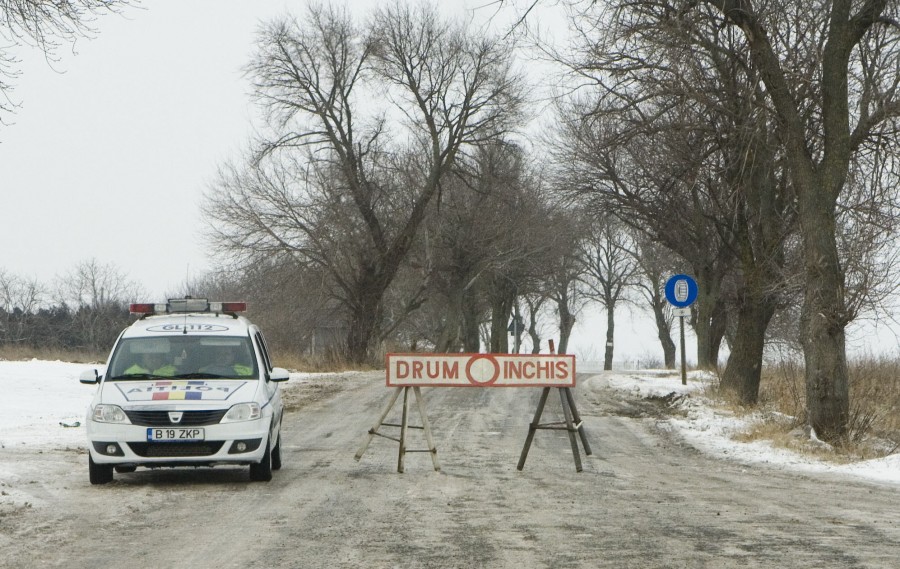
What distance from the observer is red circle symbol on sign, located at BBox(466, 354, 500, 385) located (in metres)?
14.5

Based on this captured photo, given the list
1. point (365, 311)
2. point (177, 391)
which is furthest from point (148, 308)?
point (365, 311)

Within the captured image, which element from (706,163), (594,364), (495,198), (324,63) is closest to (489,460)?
(706,163)

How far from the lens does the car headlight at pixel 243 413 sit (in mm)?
12758

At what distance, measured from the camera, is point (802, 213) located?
55.9ft

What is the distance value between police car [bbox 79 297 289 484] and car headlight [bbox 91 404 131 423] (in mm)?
11

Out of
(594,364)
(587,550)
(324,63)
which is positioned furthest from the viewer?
(594,364)

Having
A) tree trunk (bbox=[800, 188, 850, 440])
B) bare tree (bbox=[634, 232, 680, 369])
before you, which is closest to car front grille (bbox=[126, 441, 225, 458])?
tree trunk (bbox=[800, 188, 850, 440])

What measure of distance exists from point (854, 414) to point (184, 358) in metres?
9.75

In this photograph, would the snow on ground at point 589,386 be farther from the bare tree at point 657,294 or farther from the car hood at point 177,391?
the bare tree at point 657,294

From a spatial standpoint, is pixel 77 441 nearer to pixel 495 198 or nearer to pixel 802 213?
pixel 802 213

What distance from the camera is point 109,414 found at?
12695 millimetres

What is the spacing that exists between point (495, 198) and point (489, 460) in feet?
116

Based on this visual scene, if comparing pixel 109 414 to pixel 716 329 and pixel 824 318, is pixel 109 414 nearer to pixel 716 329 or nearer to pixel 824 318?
pixel 824 318

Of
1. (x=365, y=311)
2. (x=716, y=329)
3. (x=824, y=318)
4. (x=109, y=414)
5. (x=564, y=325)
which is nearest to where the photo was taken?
(x=109, y=414)
